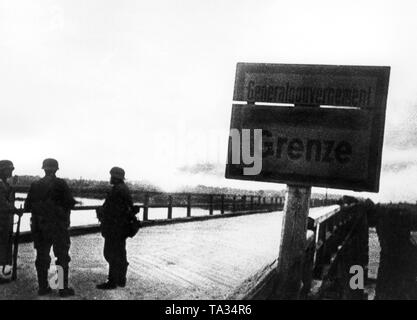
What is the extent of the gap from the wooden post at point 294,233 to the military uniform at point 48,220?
3.65 m

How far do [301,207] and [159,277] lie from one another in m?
4.46

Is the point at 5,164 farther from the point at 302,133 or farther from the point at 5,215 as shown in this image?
the point at 302,133

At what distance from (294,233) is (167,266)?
17.5ft

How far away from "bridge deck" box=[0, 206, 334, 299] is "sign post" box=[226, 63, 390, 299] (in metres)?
3.20

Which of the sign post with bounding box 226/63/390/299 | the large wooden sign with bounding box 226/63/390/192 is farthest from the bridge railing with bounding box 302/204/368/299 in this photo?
the large wooden sign with bounding box 226/63/390/192

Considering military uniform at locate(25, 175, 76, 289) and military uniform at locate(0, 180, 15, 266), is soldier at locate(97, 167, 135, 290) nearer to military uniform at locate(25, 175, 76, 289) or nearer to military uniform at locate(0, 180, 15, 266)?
military uniform at locate(25, 175, 76, 289)

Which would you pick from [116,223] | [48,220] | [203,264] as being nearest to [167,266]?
[203,264]

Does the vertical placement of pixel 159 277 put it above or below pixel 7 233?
below

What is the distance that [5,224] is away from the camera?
6.38 meters

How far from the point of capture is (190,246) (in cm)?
1080

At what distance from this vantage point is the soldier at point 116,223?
20.9 ft

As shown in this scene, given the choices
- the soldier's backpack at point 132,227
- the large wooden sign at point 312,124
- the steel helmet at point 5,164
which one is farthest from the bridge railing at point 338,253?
the steel helmet at point 5,164
